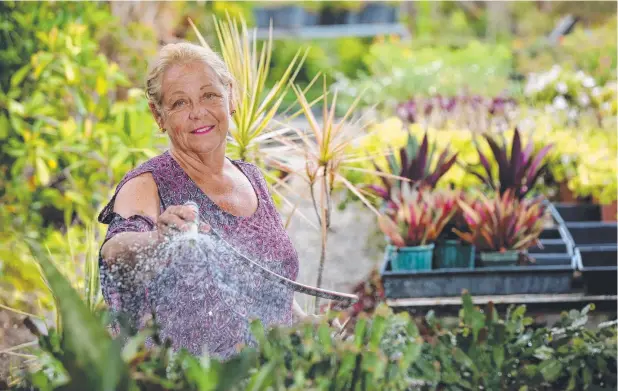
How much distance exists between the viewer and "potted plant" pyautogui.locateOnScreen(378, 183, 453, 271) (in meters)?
3.46

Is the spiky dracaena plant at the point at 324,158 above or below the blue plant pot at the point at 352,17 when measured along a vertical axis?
below

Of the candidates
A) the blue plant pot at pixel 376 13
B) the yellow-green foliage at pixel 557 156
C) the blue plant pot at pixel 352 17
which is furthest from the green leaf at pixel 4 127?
the blue plant pot at pixel 376 13

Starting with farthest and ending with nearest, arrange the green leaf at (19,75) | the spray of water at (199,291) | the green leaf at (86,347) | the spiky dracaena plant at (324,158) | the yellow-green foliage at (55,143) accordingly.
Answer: the green leaf at (19,75) < the yellow-green foliage at (55,143) < the spiky dracaena plant at (324,158) < the spray of water at (199,291) < the green leaf at (86,347)

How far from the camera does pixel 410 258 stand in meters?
3.46

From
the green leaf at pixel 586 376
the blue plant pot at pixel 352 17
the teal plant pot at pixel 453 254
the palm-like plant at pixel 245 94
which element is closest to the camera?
the green leaf at pixel 586 376

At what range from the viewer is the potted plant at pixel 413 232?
346 cm

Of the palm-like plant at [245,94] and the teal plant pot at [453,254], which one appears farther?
the teal plant pot at [453,254]

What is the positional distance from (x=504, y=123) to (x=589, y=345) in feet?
13.3

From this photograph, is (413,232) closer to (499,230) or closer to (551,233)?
(499,230)

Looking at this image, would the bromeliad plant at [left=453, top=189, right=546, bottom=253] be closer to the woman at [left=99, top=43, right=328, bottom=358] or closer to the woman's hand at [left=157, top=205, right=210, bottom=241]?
the woman at [left=99, top=43, right=328, bottom=358]

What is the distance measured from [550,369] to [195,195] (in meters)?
0.96

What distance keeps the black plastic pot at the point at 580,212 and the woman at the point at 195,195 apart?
2807 millimetres

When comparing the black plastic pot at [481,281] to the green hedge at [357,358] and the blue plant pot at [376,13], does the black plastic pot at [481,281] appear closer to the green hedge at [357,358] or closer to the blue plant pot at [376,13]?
the green hedge at [357,358]

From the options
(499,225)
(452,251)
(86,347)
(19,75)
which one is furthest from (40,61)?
(86,347)
